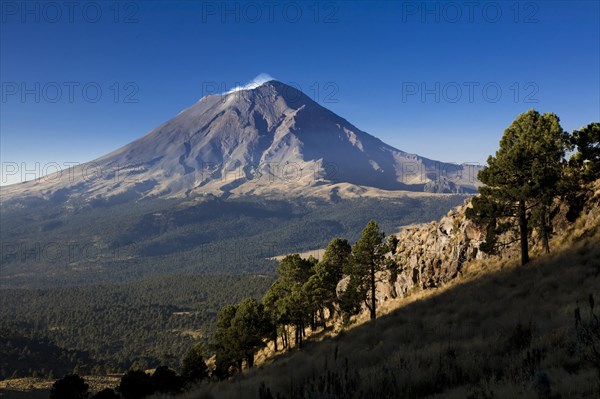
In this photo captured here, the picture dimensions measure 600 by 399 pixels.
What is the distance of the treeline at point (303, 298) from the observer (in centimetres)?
3959

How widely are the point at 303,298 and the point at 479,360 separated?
125 ft

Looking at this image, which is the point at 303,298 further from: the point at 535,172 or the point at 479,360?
the point at 479,360

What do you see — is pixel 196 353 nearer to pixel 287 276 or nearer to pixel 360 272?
pixel 287 276

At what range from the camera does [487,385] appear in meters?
7.07

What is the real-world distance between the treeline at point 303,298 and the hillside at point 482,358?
52.3 ft

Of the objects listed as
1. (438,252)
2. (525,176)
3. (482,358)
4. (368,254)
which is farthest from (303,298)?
(482,358)

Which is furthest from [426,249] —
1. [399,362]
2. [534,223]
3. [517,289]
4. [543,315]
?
[399,362]

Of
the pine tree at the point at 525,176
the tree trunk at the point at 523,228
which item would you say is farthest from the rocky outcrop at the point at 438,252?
the pine tree at the point at 525,176

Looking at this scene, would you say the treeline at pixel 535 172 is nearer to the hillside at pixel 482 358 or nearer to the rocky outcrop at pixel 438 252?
the hillside at pixel 482 358

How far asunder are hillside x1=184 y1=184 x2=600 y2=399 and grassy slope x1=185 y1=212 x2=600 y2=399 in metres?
0.02

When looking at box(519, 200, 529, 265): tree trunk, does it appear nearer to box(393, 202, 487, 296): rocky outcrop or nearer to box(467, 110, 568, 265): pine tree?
box(467, 110, 568, 265): pine tree

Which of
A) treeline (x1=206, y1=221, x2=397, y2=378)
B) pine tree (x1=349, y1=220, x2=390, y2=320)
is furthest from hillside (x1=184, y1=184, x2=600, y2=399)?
treeline (x1=206, y1=221, x2=397, y2=378)

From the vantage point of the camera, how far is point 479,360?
9031mm

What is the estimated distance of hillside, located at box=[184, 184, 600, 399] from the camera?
23.5ft
